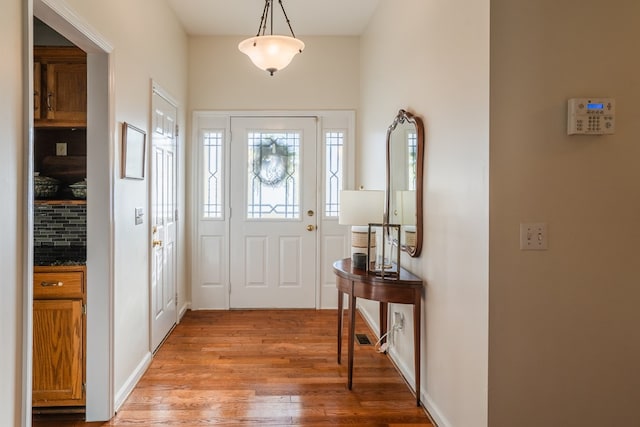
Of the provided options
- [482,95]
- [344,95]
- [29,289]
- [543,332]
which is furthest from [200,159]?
[543,332]

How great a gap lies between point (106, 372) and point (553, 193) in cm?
251

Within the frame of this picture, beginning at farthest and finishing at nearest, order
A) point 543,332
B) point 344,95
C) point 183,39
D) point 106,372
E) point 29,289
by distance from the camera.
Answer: point 344,95, point 183,39, point 106,372, point 543,332, point 29,289

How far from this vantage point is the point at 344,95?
4488 mm

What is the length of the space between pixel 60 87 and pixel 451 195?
7.99 ft

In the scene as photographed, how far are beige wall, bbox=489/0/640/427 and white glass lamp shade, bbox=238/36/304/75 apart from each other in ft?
4.80

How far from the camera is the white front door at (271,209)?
176 inches

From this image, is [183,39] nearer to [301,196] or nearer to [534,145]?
[301,196]

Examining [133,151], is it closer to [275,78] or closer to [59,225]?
[59,225]

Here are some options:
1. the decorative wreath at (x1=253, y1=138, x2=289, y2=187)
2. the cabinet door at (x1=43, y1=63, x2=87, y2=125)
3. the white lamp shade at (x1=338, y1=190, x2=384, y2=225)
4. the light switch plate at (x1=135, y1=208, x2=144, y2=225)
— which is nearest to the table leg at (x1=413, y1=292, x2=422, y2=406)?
the white lamp shade at (x1=338, y1=190, x2=384, y2=225)

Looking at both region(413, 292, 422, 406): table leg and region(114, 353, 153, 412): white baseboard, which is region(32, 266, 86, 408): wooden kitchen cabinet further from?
region(413, 292, 422, 406): table leg

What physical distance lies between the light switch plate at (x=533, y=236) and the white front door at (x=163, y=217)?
102 inches

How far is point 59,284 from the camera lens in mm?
2314

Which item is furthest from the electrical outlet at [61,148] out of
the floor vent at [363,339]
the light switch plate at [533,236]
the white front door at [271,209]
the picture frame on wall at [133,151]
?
the light switch plate at [533,236]

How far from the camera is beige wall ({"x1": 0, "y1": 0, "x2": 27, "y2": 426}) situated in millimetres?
1489
